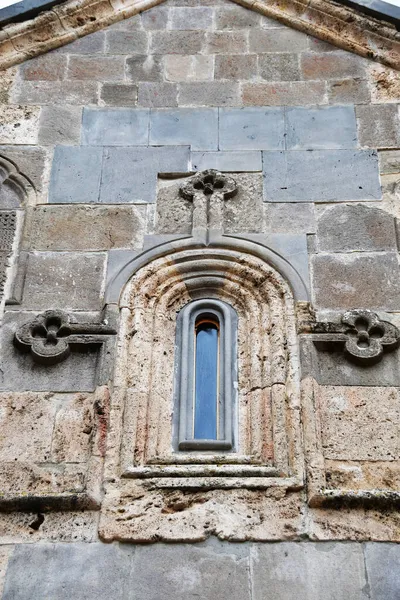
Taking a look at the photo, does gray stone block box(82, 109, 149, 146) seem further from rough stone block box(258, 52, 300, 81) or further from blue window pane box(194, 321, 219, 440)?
blue window pane box(194, 321, 219, 440)

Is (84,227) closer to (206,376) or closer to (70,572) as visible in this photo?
(206,376)

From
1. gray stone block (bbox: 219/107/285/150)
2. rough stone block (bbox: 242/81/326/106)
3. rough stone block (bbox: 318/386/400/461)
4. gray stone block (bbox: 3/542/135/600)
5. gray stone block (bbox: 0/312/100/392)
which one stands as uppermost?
rough stone block (bbox: 242/81/326/106)

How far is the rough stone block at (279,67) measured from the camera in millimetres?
7305

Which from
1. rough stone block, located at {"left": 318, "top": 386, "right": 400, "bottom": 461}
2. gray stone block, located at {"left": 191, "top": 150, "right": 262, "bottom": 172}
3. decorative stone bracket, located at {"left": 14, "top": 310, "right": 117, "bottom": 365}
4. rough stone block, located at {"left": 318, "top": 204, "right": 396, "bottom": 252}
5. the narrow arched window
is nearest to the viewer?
rough stone block, located at {"left": 318, "top": 386, "right": 400, "bottom": 461}

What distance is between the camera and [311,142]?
6.85 meters

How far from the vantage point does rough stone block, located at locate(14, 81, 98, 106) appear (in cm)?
720

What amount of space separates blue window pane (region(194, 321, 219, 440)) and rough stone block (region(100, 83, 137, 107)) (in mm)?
2169

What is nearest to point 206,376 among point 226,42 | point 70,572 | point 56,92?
point 70,572

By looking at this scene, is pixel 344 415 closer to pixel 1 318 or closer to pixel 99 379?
pixel 99 379

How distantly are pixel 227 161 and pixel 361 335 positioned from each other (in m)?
1.87

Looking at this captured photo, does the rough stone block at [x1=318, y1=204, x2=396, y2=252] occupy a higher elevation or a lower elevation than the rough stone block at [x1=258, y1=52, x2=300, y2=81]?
lower

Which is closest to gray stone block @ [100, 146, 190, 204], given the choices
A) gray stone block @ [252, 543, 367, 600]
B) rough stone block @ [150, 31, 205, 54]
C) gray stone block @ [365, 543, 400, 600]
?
rough stone block @ [150, 31, 205, 54]

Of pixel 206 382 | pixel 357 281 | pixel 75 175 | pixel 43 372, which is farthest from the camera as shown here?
pixel 75 175

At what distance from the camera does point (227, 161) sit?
6.76 metres
